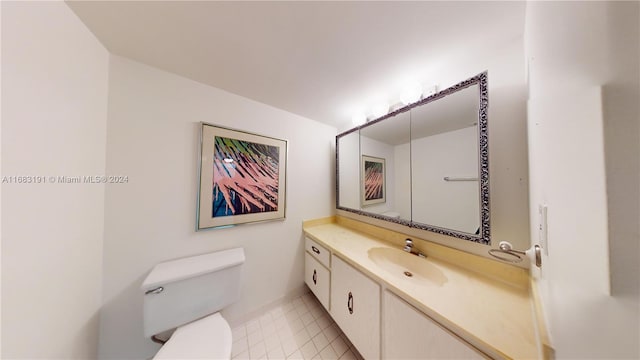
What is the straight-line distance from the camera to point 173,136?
3.81 ft

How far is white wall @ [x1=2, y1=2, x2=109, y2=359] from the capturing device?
0.59m

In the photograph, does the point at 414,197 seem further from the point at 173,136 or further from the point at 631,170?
the point at 173,136

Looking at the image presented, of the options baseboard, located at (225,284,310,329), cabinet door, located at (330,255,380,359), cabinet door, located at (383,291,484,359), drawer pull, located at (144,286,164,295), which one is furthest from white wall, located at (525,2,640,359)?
baseboard, located at (225,284,310,329)

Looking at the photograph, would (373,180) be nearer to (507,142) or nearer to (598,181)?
(507,142)

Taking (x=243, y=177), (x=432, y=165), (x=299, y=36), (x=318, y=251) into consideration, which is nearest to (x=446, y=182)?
(x=432, y=165)

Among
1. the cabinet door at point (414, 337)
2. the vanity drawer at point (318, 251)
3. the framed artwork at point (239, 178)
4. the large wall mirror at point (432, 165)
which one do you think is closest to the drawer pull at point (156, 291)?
the framed artwork at point (239, 178)

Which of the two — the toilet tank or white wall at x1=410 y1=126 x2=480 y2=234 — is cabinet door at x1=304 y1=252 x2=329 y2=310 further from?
white wall at x1=410 y1=126 x2=480 y2=234

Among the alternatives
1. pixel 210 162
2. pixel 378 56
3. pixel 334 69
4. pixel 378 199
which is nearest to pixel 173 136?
pixel 210 162

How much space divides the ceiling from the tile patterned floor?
188 centimetres

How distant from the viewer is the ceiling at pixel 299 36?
0.75m

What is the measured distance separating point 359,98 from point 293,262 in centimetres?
160

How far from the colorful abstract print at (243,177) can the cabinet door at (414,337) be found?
1.11 metres

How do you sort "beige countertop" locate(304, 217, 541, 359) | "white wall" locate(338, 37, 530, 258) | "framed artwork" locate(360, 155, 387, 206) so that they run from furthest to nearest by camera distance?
"framed artwork" locate(360, 155, 387, 206) → "white wall" locate(338, 37, 530, 258) → "beige countertop" locate(304, 217, 541, 359)

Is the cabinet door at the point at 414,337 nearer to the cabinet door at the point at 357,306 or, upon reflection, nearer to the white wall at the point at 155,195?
the cabinet door at the point at 357,306
